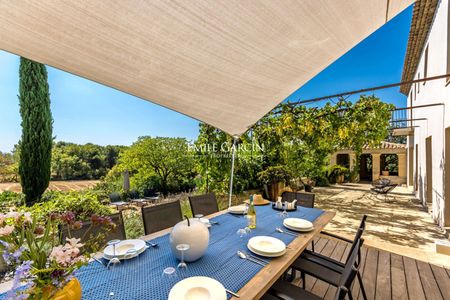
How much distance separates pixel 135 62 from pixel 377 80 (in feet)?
39.4

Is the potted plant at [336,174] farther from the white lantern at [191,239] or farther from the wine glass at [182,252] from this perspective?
the wine glass at [182,252]

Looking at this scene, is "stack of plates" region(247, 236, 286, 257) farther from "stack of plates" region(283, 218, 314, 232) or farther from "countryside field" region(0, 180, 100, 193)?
"countryside field" region(0, 180, 100, 193)

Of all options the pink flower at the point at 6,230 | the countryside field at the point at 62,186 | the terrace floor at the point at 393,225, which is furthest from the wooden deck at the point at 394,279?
the countryside field at the point at 62,186

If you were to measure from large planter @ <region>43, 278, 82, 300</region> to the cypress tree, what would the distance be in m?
7.03

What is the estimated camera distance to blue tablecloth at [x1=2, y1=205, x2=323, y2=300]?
1.18 m

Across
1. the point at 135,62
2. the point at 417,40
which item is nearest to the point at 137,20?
the point at 135,62

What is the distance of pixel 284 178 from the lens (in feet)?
20.6

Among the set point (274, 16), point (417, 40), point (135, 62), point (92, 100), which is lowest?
point (135, 62)

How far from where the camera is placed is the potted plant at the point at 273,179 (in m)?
6.10

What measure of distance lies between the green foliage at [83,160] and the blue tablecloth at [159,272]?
7756mm

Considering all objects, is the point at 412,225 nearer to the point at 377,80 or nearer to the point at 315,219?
the point at 315,219

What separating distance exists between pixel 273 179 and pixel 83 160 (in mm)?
7583

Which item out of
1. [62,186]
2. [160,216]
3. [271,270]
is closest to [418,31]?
[271,270]

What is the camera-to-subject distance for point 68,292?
97cm
